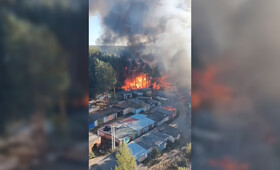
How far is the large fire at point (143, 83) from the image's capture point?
72.9 inches

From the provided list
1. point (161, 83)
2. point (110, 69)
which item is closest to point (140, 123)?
point (161, 83)

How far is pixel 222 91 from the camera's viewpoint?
5.53ft

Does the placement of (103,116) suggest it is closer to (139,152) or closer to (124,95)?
(124,95)

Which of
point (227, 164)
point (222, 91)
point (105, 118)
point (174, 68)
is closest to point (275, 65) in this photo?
point (222, 91)

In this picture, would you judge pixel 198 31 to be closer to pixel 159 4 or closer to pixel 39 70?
pixel 159 4

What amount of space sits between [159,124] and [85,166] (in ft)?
2.66

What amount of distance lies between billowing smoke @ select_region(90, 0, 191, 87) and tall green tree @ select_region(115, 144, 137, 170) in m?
0.85

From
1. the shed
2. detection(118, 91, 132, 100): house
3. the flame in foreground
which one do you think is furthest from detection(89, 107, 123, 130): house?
the flame in foreground

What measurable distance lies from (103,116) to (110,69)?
470 mm

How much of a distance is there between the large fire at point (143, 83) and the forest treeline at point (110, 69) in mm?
41

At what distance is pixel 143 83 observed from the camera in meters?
1.87

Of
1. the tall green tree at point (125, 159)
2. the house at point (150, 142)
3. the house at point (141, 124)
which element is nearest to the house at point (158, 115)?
the house at point (141, 124)

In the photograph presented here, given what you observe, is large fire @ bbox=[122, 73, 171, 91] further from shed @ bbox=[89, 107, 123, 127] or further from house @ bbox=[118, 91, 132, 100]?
shed @ bbox=[89, 107, 123, 127]

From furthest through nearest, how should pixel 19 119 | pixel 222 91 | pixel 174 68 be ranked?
pixel 174 68 → pixel 222 91 → pixel 19 119
